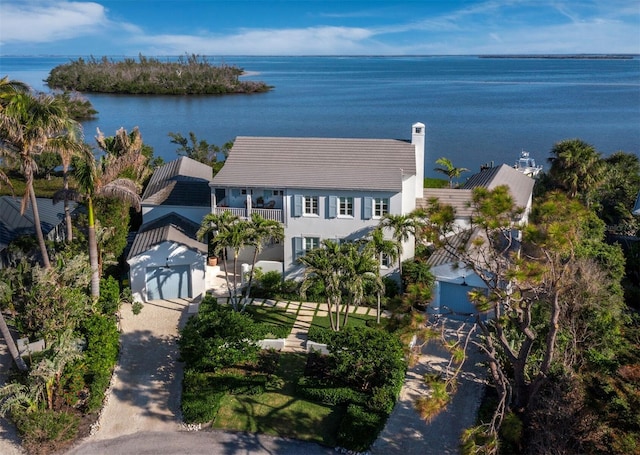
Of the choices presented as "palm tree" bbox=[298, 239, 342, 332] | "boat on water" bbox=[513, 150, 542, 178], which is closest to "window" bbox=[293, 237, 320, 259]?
"palm tree" bbox=[298, 239, 342, 332]

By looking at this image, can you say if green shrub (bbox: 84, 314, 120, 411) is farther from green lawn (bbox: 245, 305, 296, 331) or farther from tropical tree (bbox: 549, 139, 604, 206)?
tropical tree (bbox: 549, 139, 604, 206)

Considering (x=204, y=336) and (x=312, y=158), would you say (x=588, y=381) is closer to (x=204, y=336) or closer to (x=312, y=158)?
(x=204, y=336)

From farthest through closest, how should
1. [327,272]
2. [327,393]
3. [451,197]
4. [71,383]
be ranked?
[451,197], [327,272], [71,383], [327,393]

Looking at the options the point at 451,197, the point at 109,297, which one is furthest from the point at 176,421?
the point at 451,197

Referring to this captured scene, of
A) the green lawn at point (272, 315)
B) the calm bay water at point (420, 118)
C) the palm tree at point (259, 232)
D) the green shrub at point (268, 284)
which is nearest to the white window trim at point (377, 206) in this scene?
the palm tree at point (259, 232)

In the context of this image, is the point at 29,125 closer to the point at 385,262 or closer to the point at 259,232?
the point at 259,232

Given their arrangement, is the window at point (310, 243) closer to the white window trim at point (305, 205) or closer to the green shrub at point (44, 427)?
the white window trim at point (305, 205)

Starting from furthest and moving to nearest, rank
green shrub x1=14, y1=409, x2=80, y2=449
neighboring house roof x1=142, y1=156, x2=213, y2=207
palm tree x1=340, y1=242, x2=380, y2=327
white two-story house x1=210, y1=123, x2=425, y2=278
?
1. neighboring house roof x1=142, y1=156, x2=213, y2=207
2. white two-story house x1=210, y1=123, x2=425, y2=278
3. palm tree x1=340, y1=242, x2=380, y2=327
4. green shrub x1=14, y1=409, x2=80, y2=449
